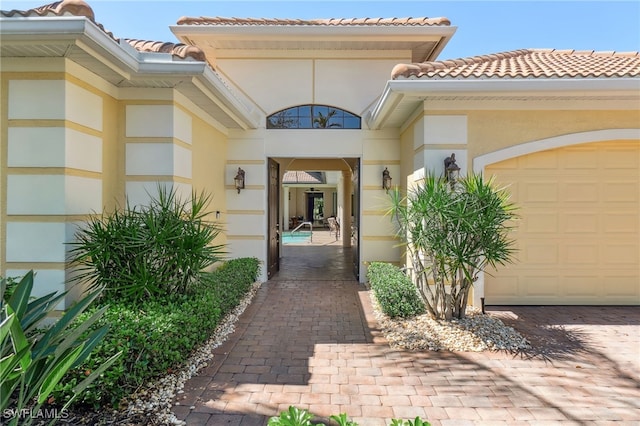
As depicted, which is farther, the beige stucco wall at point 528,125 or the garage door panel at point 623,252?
the garage door panel at point 623,252

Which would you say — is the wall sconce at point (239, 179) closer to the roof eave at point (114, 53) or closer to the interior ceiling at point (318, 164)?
the roof eave at point (114, 53)

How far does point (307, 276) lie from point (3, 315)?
22.3 feet

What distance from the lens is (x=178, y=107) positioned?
5.64 meters

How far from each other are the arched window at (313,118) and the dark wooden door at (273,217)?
1.00m

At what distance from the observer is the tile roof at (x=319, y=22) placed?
7.94 m

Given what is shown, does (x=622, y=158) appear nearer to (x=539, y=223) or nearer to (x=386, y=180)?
(x=539, y=223)

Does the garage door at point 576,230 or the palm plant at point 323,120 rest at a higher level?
the palm plant at point 323,120

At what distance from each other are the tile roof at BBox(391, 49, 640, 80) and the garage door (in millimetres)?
1391

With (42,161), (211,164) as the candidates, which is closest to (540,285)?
(211,164)

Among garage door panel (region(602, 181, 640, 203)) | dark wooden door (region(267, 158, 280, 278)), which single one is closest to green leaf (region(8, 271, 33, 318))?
dark wooden door (region(267, 158, 280, 278))

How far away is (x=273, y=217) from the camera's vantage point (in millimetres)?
9227

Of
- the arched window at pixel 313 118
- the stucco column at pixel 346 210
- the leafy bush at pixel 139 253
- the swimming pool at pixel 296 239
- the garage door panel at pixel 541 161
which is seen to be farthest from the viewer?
the swimming pool at pixel 296 239

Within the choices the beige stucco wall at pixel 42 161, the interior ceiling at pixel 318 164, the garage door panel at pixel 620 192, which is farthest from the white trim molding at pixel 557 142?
the interior ceiling at pixel 318 164

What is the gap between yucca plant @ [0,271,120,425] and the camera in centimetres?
220
